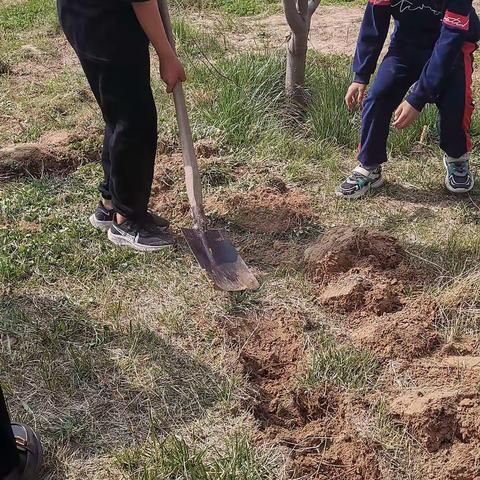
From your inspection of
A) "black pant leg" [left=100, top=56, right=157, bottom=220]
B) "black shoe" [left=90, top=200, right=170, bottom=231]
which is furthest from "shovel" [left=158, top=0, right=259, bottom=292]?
"black shoe" [left=90, top=200, right=170, bottom=231]

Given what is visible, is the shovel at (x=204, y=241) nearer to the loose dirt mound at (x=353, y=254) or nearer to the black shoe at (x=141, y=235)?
the black shoe at (x=141, y=235)

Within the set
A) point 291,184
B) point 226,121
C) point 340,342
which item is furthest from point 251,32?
point 340,342

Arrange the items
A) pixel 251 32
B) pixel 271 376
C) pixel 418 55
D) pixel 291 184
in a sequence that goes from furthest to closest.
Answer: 1. pixel 251 32
2. pixel 291 184
3. pixel 418 55
4. pixel 271 376

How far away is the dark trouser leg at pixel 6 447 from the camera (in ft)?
6.42

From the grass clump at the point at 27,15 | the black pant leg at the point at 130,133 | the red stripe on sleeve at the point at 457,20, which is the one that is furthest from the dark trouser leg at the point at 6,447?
the grass clump at the point at 27,15

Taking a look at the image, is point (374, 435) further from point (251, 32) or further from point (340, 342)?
point (251, 32)

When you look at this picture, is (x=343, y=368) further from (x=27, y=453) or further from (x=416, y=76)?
(x=416, y=76)

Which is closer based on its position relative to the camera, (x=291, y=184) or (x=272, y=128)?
(x=291, y=184)

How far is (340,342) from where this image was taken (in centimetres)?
274

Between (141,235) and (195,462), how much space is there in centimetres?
141

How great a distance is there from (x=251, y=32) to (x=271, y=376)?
4.45 m

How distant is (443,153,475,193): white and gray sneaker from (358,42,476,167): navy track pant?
4 centimetres

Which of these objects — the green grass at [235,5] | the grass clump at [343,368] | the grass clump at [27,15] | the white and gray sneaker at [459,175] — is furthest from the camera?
the green grass at [235,5]

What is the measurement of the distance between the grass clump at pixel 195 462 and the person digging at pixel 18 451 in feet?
0.85
